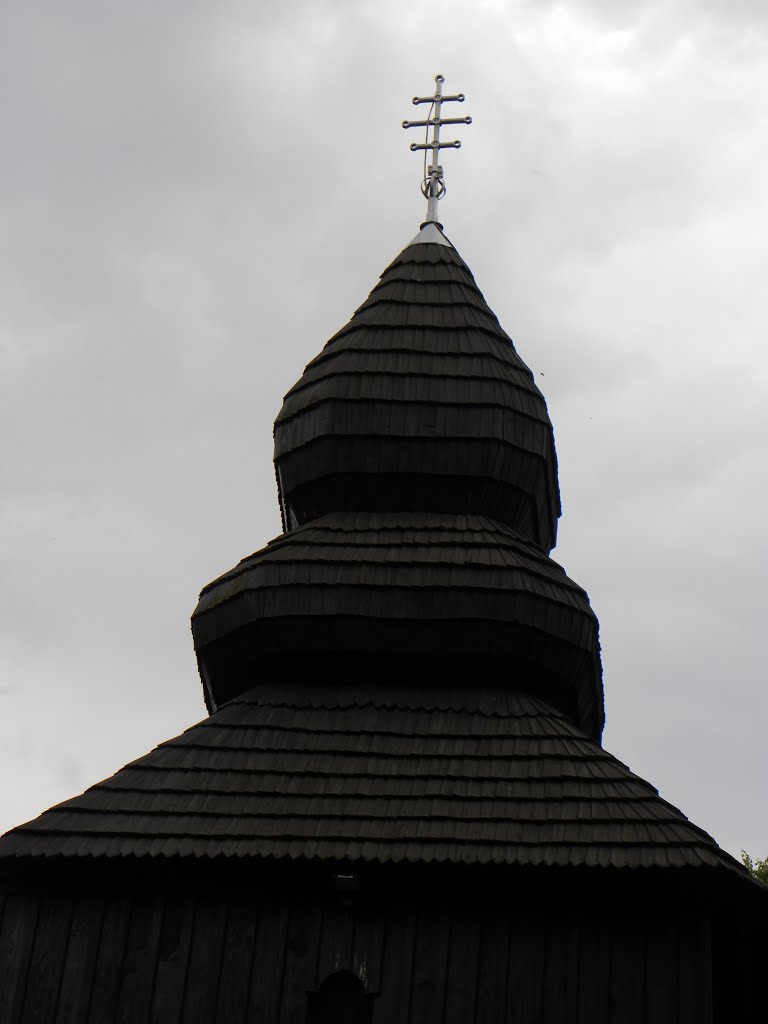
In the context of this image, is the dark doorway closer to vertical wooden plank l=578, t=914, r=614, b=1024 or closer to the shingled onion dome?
vertical wooden plank l=578, t=914, r=614, b=1024

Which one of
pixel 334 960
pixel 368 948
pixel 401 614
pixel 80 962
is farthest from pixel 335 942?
pixel 401 614

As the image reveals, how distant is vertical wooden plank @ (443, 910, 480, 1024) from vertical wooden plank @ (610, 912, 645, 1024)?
3.18 ft

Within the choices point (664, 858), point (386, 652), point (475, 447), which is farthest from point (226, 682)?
point (664, 858)

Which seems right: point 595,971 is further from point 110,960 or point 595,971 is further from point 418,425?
point 418,425

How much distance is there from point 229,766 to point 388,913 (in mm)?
1756

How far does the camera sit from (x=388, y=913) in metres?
12.5

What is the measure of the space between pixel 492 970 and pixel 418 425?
18.1 ft

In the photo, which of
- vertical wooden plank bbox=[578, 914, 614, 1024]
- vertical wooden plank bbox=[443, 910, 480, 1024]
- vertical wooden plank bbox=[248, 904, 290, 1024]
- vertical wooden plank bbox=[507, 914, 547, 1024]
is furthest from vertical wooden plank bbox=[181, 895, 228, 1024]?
vertical wooden plank bbox=[578, 914, 614, 1024]

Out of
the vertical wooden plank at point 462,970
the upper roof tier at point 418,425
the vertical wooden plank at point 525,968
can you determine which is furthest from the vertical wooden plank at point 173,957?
the upper roof tier at point 418,425

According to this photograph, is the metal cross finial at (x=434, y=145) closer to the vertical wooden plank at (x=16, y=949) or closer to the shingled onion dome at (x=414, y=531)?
the shingled onion dome at (x=414, y=531)

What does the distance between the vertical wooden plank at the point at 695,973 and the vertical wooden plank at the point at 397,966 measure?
172 cm

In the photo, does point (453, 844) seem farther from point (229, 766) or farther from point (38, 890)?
point (38, 890)

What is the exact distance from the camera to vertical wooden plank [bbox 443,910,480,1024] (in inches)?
476

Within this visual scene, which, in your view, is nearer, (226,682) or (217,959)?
(217,959)
